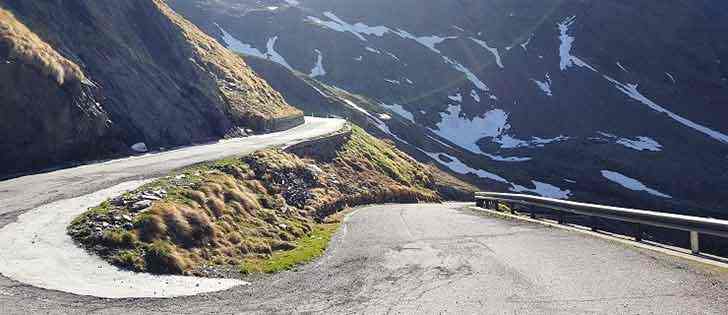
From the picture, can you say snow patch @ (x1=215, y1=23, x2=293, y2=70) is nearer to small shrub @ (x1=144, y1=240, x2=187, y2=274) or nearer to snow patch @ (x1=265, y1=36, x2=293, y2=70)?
snow patch @ (x1=265, y1=36, x2=293, y2=70)

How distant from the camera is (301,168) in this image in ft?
110

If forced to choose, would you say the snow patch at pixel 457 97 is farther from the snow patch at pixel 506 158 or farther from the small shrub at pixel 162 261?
the small shrub at pixel 162 261

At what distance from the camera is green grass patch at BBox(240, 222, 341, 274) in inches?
588

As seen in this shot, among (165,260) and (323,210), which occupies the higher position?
(165,260)

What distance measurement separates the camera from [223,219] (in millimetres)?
19062

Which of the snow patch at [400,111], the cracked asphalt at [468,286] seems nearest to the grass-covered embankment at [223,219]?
the cracked asphalt at [468,286]

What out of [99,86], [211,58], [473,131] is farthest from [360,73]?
[99,86]

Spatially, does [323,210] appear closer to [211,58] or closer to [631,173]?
[211,58]

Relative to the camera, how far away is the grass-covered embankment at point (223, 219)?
14414mm

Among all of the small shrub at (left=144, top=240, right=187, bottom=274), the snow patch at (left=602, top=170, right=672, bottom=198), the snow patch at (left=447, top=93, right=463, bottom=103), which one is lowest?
the snow patch at (left=602, top=170, right=672, bottom=198)

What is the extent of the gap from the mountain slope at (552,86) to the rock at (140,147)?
65069mm

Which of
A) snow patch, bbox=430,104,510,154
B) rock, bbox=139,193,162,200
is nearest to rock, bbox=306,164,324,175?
rock, bbox=139,193,162,200

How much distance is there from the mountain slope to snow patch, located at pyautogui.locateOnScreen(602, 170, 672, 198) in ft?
1.88

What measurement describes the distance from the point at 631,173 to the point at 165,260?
115212 mm
